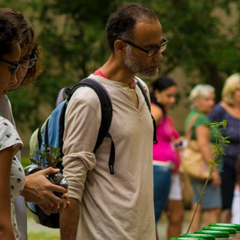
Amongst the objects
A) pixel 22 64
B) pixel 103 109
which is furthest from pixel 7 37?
pixel 103 109

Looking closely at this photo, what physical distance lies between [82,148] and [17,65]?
134 centimetres

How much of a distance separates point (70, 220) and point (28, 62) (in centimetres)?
114

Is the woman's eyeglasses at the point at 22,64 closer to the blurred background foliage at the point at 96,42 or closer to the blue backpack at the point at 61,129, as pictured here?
the blue backpack at the point at 61,129

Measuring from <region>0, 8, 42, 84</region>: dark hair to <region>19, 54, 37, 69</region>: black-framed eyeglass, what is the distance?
3 centimetres

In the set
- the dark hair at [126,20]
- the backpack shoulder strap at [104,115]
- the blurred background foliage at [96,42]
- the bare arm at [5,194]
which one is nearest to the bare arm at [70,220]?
the backpack shoulder strap at [104,115]

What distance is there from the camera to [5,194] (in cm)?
380

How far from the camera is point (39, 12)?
17.1 metres

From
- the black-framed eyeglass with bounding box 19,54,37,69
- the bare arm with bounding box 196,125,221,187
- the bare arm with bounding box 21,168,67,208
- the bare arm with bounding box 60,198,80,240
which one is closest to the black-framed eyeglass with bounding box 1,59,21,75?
the black-framed eyeglass with bounding box 19,54,37,69

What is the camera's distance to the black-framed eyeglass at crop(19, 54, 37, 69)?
14.5ft

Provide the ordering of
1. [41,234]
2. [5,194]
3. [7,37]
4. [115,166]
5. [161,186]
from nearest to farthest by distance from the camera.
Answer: [5,194] < [7,37] < [115,166] < [161,186] < [41,234]

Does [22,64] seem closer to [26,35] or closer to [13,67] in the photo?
[26,35]

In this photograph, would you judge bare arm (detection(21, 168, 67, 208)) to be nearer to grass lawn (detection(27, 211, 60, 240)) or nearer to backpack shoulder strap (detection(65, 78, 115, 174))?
backpack shoulder strap (detection(65, 78, 115, 174))

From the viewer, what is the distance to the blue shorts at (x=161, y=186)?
31.0 ft

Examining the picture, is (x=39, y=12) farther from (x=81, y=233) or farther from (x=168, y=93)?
(x=81, y=233)
